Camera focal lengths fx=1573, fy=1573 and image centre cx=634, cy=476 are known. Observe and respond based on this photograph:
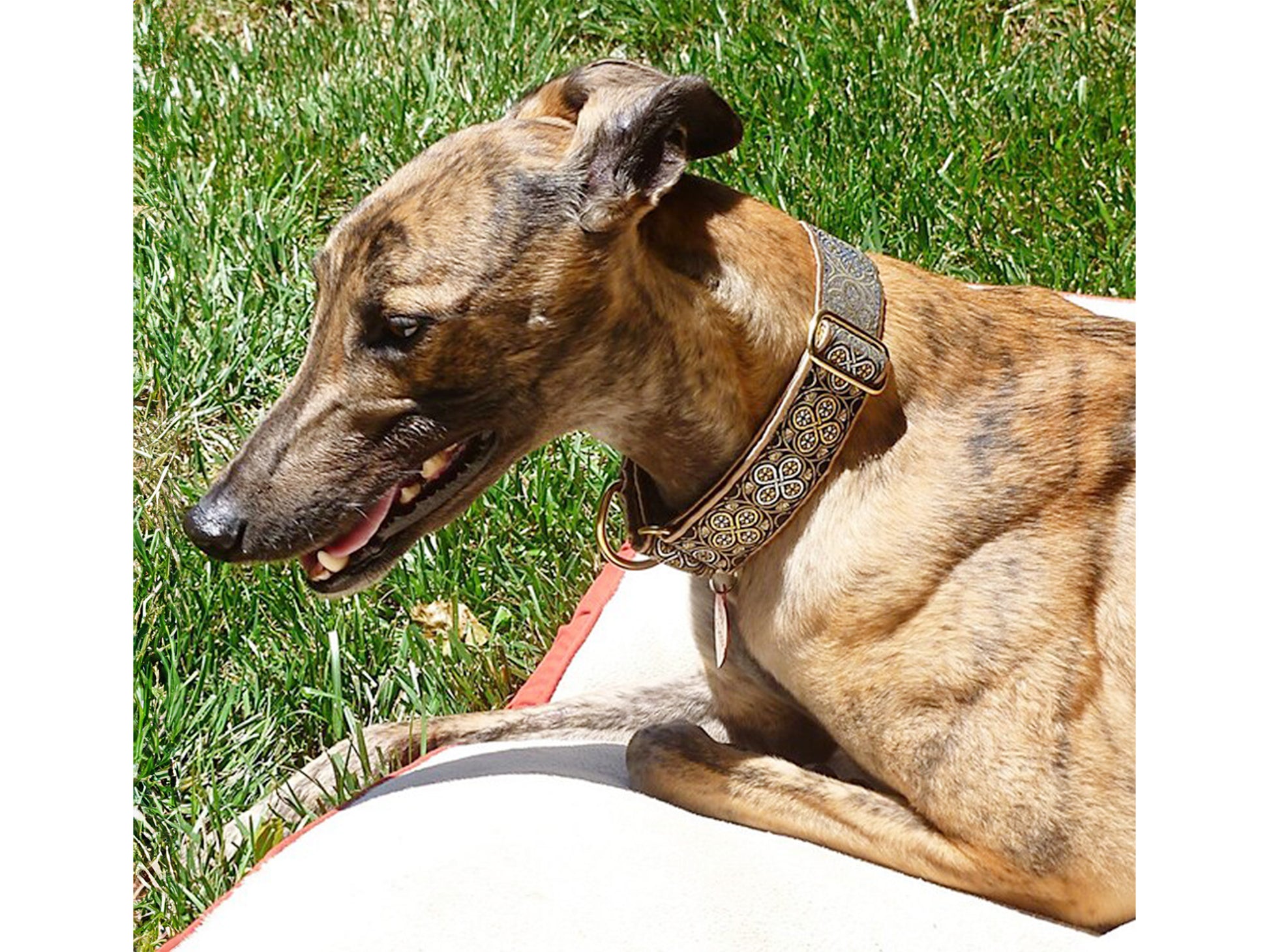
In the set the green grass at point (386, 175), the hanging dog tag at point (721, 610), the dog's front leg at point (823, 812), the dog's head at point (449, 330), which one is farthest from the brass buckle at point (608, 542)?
the green grass at point (386, 175)

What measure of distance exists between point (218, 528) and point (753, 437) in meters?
0.80

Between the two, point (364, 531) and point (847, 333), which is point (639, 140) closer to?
point (847, 333)

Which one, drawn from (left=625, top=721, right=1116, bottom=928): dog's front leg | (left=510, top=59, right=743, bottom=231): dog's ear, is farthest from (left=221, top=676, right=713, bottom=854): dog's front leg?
(left=510, top=59, right=743, bottom=231): dog's ear

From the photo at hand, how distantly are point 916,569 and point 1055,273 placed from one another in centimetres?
183

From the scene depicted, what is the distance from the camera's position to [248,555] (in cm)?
231

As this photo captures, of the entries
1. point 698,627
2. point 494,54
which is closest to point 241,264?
point 494,54

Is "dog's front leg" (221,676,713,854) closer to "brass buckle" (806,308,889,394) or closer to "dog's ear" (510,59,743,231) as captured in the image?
"brass buckle" (806,308,889,394)

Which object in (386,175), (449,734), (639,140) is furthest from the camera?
(386,175)

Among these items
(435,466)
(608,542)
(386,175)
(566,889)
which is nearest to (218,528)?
(435,466)

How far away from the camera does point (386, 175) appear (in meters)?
4.18

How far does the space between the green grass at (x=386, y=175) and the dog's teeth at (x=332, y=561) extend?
0.73 metres

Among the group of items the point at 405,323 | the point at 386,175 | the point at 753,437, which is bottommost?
the point at 386,175

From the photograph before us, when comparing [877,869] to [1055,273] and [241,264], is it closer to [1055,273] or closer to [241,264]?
[1055,273]

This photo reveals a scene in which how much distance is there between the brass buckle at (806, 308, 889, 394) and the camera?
227 centimetres
